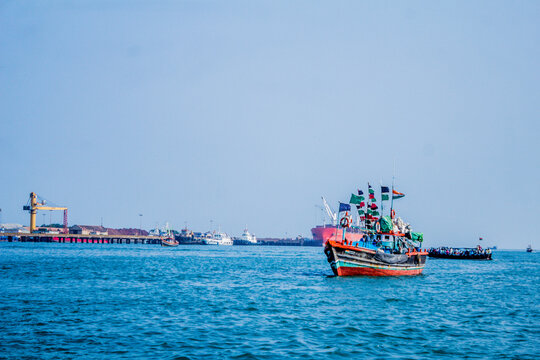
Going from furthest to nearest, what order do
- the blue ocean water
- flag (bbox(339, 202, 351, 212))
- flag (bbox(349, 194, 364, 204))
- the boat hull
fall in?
1. flag (bbox(349, 194, 364, 204))
2. flag (bbox(339, 202, 351, 212))
3. the boat hull
4. the blue ocean water

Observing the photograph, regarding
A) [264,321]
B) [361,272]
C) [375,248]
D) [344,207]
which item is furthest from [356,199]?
[264,321]

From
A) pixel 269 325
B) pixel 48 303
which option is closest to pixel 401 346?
pixel 269 325

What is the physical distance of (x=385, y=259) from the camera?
2359 inches

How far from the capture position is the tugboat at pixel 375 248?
57469 millimetres

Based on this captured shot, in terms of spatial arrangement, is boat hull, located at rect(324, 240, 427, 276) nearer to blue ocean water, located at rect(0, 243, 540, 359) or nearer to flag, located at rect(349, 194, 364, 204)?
blue ocean water, located at rect(0, 243, 540, 359)

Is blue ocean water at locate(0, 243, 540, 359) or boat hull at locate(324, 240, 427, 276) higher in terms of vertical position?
boat hull at locate(324, 240, 427, 276)

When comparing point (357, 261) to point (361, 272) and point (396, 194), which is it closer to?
point (361, 272)

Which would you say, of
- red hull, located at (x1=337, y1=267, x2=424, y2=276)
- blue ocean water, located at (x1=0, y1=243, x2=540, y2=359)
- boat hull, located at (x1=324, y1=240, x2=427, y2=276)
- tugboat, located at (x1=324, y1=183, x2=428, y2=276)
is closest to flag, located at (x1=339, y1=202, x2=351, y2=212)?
tugboat, located at (x1=324, y1=183, x2=428, y2=276)

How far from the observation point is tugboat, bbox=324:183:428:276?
5747cm

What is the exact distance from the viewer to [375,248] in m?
61.5

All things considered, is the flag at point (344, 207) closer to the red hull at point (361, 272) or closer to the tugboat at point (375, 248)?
the tugboat at point (375, 248)

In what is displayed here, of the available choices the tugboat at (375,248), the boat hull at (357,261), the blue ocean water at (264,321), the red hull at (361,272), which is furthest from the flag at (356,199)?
the blue ocean water at (264,321)

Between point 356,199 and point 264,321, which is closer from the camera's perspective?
point 264,321

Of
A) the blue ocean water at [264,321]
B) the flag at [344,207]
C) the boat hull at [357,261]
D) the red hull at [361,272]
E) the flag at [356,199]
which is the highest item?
the flag at [356,199]
